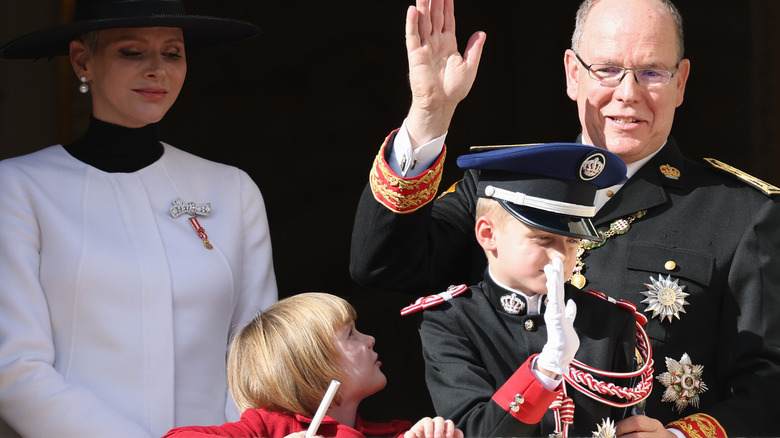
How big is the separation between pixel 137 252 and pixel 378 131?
1.68 meters

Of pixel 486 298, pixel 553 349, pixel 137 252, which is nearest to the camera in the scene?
pixel 553 349

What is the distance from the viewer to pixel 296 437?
8.81 feet

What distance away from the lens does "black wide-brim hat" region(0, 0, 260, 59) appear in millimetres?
3217

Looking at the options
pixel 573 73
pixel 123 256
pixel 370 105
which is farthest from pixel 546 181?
pixel 370 105

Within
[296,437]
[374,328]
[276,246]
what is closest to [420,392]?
[374,328]

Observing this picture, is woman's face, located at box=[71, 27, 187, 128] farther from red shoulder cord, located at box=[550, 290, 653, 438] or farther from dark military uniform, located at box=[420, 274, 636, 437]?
red shoulder cord, located at box=[550, 290, 653, 438]

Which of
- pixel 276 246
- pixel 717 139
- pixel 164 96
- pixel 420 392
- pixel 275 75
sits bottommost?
pixel 420 392

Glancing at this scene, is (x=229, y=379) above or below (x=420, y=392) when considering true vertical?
above

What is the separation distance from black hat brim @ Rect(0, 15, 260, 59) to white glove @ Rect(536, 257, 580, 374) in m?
1.26

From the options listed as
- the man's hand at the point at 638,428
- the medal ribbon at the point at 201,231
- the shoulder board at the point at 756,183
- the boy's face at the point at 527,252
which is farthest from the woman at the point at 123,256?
the shoulder board at the point at 756,183

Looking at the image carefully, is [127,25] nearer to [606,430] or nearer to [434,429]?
[434,429]

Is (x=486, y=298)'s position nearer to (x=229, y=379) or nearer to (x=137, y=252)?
(x=229, y=379)

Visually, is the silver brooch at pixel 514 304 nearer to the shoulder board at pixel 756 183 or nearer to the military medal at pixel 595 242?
the military medal at pixel 595 242

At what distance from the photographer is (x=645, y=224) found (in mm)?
3178
